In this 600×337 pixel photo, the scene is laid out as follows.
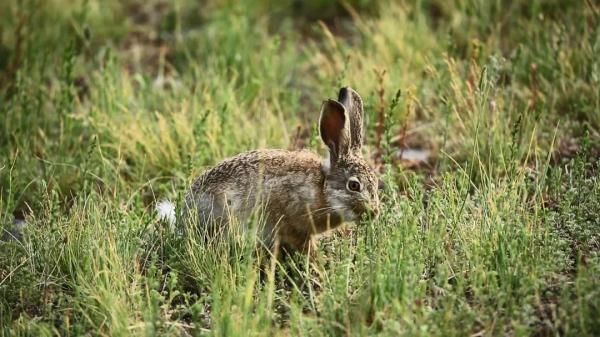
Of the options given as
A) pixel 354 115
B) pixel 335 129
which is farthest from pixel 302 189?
pixel 354 115

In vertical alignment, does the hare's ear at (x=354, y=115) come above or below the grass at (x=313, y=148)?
above

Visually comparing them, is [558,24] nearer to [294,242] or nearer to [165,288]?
[294,242]

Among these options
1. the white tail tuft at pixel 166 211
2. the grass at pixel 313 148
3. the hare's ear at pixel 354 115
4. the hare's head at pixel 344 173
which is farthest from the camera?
the white tail tuft at pixel 166 211

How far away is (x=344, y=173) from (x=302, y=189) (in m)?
0.23

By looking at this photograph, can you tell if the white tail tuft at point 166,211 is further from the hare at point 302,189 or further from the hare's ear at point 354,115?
the hare's ear at point 354,115

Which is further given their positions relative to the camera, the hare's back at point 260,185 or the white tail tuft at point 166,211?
the white tail tuft at point 166,211

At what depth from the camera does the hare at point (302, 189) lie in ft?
15.7

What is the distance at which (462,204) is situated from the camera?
186 inches

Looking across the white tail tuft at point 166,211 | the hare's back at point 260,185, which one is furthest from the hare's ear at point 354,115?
the white tail tuft at point 166,211

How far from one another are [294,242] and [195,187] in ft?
2.10

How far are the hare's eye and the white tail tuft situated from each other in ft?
3.21

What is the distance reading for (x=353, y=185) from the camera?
4.78 metres

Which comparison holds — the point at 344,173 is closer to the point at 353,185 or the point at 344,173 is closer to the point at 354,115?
the point at 353,185

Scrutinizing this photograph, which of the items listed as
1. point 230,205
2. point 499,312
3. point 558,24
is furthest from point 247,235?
point 558,24
